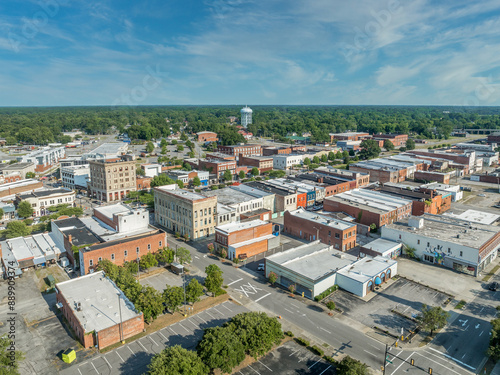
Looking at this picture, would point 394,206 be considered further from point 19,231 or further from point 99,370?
point 19,231

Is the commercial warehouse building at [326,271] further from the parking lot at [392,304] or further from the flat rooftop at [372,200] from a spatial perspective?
the flat rooftop at [372,200]

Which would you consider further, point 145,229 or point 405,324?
point 145,229

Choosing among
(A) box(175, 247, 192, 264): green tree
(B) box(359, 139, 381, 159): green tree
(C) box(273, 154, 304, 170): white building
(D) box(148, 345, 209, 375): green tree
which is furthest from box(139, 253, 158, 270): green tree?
(B) box(359, 139, 381, 159): green tree

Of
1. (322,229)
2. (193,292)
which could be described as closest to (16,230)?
(193,292)

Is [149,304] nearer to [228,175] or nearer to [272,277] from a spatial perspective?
[272,277]

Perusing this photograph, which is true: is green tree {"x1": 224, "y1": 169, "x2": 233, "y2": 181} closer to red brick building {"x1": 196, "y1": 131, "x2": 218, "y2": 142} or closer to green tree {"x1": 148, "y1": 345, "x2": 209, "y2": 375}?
green tree {"x1": 148, "y1": 345, "x2": 209, "y2": 375}

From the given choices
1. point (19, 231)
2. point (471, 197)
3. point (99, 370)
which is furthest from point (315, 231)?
point (471, 197)
